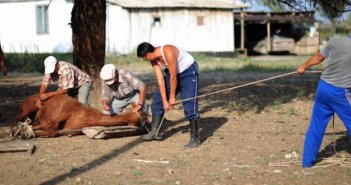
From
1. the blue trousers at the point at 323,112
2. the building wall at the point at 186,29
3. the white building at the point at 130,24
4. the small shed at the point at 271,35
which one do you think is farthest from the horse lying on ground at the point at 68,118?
Result: the small shed at the point at 271,35

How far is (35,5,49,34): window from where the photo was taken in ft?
92.5

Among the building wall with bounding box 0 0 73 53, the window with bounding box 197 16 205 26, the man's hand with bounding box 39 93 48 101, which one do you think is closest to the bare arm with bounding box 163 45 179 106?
the man's hand with bounding box 39 93 48 101

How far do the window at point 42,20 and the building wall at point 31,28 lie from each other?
18cm

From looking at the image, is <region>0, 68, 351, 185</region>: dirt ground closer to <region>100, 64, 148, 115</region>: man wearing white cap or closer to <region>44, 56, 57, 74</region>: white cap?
<region>100, 64, 148, 115</region>: man wearing white cap

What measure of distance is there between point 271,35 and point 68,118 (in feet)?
89.6

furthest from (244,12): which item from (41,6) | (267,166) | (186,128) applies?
(267,166)

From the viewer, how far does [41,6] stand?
28.1 meters

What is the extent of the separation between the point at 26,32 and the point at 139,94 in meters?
22.2

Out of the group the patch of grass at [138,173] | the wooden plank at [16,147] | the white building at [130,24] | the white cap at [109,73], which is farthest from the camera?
the white building at [130,24]

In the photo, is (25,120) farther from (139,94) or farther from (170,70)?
(170,70)

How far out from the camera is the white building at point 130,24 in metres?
27.3

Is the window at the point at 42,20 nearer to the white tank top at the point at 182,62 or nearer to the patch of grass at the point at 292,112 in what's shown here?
the patch of grass at the point at 292,112

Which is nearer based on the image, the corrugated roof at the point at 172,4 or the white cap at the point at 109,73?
the white cap at the point at 109,73

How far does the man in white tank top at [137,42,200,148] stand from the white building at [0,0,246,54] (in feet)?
65.1
